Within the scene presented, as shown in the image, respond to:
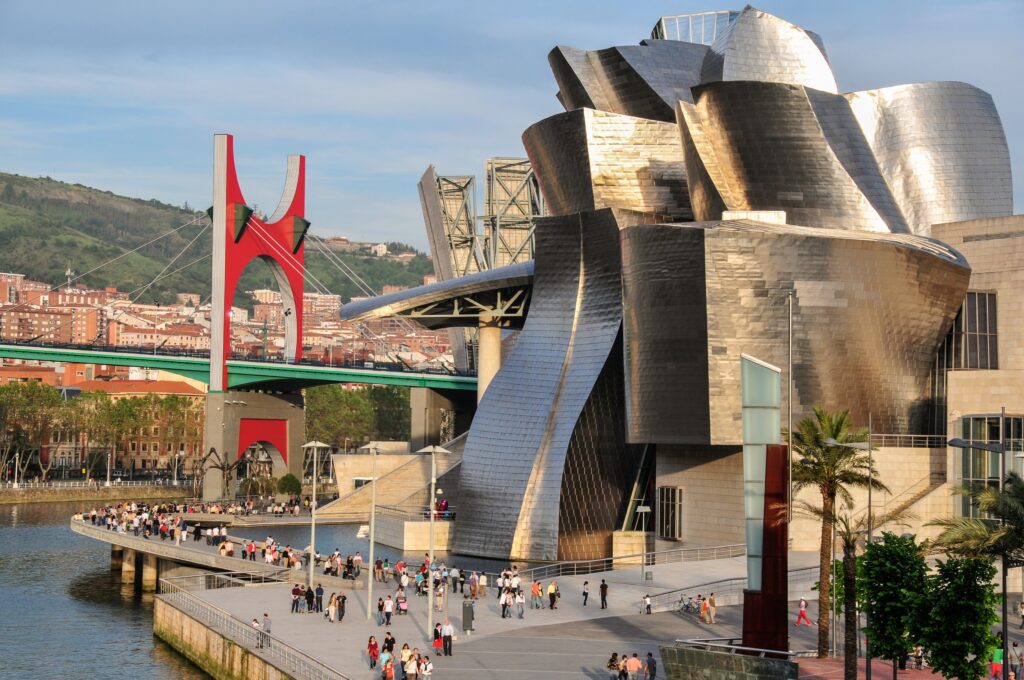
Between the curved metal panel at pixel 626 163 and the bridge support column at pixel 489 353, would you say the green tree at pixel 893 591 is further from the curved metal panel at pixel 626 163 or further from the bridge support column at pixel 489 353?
the bridge support column at pixel 489 353

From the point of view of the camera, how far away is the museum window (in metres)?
Answer: 45.4

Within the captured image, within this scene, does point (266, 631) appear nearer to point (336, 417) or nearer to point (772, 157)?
point (772, 157)

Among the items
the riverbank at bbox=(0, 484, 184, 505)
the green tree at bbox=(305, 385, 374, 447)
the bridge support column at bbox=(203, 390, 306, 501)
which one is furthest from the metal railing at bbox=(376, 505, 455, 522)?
the green tree at bbox=(305, 385, 374, 447)

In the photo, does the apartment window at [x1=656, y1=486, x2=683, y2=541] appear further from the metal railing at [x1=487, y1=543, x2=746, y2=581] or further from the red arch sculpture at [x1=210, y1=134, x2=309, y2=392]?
the red arch sculpture at [x1=210, y1=134, x2=309, y2=392]

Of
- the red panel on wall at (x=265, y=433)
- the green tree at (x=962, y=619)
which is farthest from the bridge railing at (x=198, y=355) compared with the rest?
the green tree at (x=962, y=619)

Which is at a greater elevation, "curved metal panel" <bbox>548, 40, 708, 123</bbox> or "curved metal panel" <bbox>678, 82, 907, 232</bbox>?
"curved metal panel" <bbox>548, 40, 708, 123</bbox>

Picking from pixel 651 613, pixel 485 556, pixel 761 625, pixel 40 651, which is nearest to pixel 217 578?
pixel 40 651

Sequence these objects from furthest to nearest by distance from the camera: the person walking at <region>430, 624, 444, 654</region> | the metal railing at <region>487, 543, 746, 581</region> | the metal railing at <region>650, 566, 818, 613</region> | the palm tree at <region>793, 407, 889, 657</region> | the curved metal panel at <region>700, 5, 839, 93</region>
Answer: the curved metal panel at <region>700, 5, 839, 93</region>
the metal railing at <region>487, 543, 746, 581</region>
the metal railing at <region>650, 566, 818, 613</region>
the person walking at <region>430, 624, 444, 654</region>
the palm tree at <region>793, 407, 889, 657</region>

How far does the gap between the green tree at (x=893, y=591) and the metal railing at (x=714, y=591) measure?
38.8ft

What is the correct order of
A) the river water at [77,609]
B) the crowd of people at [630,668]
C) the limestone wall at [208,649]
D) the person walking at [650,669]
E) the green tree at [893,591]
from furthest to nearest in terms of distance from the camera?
the river water at [77,609] < the limestone wall at [208,649] < the person walking at [650,669] < the crowd of people at [630,668] < the green tree at [893,591]

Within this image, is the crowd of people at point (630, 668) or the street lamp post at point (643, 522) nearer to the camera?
the crowd of people at point (630, 668)

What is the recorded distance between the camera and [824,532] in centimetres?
3206

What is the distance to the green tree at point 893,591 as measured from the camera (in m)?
27.3

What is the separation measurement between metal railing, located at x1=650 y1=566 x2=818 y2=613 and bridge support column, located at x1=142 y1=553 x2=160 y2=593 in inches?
903
